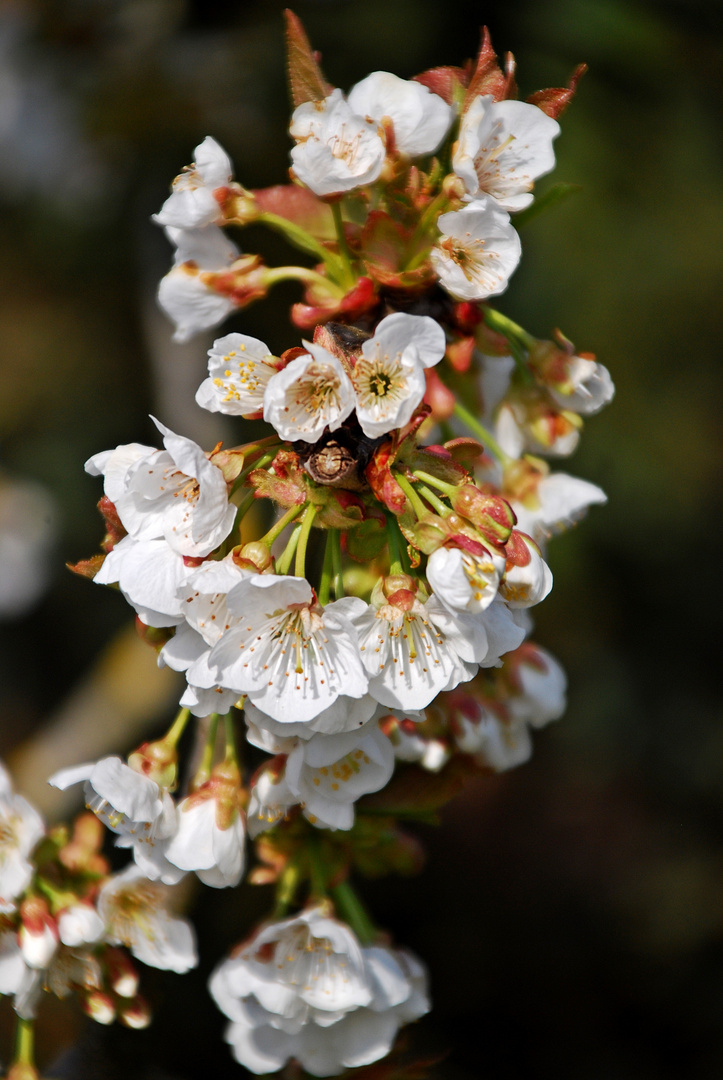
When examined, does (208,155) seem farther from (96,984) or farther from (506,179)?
(96,984)

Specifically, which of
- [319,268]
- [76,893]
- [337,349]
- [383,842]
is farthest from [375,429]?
[76,893]

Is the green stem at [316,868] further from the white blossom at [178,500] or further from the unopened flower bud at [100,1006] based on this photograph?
the white blossom at [178,500]

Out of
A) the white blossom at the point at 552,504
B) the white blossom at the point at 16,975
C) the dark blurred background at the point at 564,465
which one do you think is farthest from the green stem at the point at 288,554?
the dark blurred background at the point at 564,465

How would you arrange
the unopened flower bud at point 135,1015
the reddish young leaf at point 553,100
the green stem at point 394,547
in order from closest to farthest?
the green stem at point 394,547, the reddish young leaf at point 553,100, the unopened flower bud at point 135,1015

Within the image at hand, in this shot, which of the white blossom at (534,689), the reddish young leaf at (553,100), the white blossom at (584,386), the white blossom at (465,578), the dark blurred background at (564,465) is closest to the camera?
the white blossom at (465,578)

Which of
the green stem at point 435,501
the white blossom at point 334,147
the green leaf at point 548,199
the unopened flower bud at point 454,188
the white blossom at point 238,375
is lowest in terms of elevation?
the green stem at point 435,501

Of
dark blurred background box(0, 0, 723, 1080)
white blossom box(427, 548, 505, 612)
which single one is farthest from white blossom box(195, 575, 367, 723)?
dark blurred background box(0, 0, 723, 1080)
